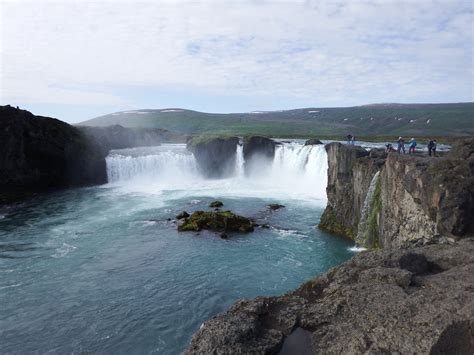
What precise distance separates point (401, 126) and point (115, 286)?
645ft

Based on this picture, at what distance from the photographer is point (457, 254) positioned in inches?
419

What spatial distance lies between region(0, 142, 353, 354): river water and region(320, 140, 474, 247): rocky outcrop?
323 centimetres

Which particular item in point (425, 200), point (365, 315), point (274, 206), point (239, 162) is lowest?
point (274, 206)

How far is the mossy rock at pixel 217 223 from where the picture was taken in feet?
118

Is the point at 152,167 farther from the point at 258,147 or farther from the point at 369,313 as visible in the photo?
the point at 369,313

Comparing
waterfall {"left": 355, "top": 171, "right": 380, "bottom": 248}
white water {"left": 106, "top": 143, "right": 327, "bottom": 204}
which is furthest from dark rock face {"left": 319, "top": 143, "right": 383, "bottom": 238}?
white water {"left": 106, "top": 143, "right": 327, "bottom": 204}

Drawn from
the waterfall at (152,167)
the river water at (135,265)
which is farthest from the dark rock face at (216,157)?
the river water at (135,265)

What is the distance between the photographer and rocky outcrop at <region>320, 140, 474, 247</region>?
1877 centimetres

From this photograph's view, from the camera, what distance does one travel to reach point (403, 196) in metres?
25.1

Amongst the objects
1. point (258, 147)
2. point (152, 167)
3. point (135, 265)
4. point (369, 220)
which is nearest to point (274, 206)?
point (369, 220)

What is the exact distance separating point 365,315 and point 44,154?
61881 mm

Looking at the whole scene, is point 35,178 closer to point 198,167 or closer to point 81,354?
point 198,167

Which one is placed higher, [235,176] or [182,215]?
[182,215]

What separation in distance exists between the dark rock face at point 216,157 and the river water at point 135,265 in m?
20.6
